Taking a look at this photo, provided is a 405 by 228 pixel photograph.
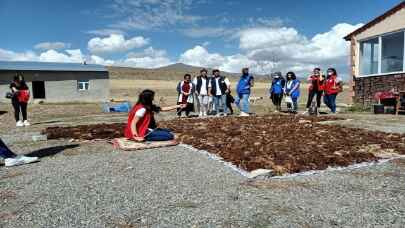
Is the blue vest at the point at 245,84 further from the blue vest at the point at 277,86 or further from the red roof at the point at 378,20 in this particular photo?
the red roof at the point at 378,20

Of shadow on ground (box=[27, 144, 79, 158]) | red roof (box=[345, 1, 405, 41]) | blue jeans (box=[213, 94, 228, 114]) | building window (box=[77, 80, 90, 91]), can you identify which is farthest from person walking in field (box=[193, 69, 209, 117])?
building window (box=[77, 80, 90, 91])

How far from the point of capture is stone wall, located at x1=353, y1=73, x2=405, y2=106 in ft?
54.1

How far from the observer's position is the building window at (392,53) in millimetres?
17000

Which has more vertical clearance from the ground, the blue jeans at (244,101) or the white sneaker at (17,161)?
the blue jeans at (244,101)

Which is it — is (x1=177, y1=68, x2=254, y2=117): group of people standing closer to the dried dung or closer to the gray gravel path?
the dried dung

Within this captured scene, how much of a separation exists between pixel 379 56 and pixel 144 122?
14.3 meters

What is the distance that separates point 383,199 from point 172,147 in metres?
4.45

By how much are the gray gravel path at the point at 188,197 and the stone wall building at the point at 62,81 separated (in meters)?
31.3

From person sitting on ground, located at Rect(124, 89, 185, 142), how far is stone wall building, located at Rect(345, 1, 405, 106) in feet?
42.0

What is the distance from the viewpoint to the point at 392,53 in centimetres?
1828

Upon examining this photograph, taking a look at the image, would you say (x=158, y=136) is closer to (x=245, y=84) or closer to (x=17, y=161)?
(x=17, y=161)

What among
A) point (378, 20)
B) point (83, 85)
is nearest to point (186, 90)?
point (378, 20)

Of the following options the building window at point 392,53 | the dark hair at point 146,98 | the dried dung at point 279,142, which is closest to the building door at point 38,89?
the dried dung at point 279,142

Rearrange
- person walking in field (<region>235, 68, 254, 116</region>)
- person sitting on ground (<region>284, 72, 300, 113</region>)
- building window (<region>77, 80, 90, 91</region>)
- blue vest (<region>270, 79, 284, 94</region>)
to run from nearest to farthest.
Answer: person walking in field (<region>235, 68, 254, 116</region>) < person sitting on ground (<region>284, 72, 300, 113</region>) < blue vest (<region>270, 79, 284, 94</region>) < building window (<region>77, 80, 90, 91</region>)
